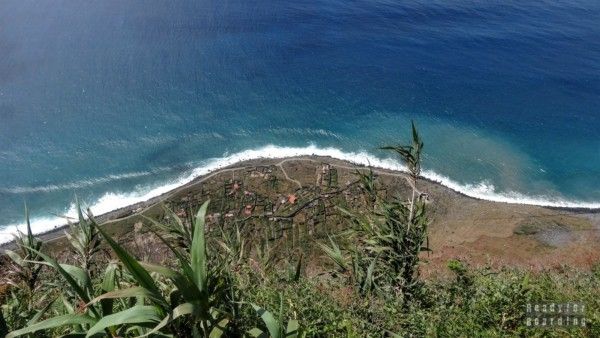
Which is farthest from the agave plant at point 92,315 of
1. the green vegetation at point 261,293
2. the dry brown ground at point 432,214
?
the dry brown ground at point 432,214

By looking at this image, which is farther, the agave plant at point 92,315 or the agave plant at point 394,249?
the agave plant at point 394,249

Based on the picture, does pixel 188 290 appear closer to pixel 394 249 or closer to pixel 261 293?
pixel 261 293

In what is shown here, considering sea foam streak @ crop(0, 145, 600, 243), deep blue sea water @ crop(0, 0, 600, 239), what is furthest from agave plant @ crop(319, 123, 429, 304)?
deep blue sea water @ crop(0, 0, 600, 239)

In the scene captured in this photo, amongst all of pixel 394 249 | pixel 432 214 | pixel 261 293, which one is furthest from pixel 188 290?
pixel 432 214

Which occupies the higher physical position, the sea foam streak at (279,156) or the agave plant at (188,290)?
the agave plant at (188,290)

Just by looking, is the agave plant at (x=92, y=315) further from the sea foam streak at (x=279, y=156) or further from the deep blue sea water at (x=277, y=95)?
the deep blue sea water at (x=277, y=95)

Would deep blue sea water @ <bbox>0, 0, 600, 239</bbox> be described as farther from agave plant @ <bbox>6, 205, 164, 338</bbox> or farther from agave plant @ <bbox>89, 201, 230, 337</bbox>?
agave plant @ <bbox>89, 201, 230, 337</bbox>

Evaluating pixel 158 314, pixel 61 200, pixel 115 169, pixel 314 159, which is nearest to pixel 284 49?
pixel 314 159
